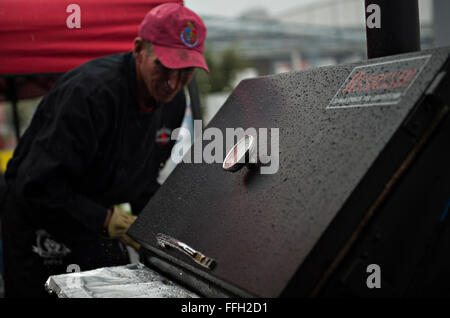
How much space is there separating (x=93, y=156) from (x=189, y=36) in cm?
53

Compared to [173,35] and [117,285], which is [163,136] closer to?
[173,35]

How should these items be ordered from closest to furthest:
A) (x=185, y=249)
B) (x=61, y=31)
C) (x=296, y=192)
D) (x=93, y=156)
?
(x=296, y=192) < (x=185, y=249) < (x=93, y=156) < (x=61, y=31)

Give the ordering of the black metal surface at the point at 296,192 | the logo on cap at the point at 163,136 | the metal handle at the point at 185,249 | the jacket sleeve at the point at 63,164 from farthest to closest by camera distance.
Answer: the logo on cap at the point at 163,136, the jacket sleeve at the point at 63,164, the metal handle at the point at 185,249, the black metal surface at the point at 296,192

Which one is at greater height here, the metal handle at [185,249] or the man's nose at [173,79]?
the man's nose at [173,79]

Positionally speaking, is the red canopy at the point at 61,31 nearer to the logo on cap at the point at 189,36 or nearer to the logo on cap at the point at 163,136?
the logo on cap at the point at 163,136

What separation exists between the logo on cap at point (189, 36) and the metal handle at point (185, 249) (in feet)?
2.61

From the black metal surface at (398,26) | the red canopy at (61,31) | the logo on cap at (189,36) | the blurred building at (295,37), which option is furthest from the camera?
the blurred building at (295,37)

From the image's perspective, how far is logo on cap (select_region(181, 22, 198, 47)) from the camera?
1680 millimetres

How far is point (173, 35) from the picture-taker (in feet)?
5.44

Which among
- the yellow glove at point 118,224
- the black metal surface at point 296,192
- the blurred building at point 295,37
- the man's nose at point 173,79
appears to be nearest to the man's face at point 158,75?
the man's nose at point 173,79

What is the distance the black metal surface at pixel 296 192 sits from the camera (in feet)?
2.45

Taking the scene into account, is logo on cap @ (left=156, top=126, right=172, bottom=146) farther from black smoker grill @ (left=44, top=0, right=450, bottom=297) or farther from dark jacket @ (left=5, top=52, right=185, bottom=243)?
black smoker grill @ (left=44, top=0, right=450, bottom=297)

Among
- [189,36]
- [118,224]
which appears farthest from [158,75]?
[118,224]
